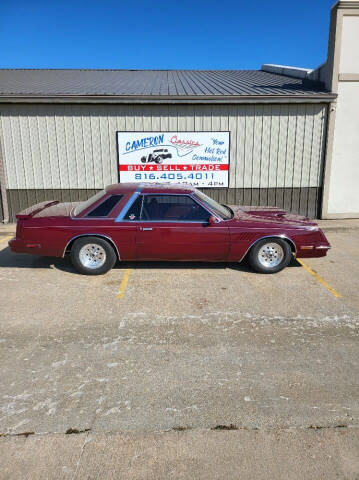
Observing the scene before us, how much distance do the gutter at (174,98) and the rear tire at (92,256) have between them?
17.7 feet

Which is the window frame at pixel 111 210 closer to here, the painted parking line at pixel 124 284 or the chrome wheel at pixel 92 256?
the chrome wheel at pixel 92 256

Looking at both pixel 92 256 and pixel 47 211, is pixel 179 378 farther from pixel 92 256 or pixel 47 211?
pixel 47 211

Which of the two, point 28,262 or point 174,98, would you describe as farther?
point 174,98

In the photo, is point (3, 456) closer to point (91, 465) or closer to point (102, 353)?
point (91, 465)

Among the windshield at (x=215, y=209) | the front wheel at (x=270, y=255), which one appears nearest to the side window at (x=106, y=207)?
the windshield at (x=215, y=209)

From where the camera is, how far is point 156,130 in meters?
10.0

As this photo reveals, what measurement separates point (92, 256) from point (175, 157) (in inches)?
205

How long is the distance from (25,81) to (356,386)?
14038mm

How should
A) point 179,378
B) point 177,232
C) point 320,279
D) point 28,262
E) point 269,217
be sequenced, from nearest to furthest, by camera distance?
point 179,378, point 177,232, point 320,279, point 269,217, point 28,262

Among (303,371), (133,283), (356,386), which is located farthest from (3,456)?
(133,283)

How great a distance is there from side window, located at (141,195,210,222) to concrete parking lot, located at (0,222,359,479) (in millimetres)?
1090

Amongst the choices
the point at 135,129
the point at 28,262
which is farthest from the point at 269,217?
the point at 135,129

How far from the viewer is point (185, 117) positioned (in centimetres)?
997

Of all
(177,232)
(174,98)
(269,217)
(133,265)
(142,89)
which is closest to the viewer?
(177,232)
